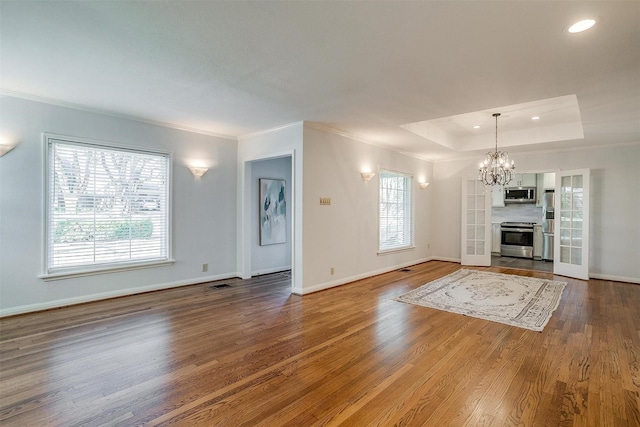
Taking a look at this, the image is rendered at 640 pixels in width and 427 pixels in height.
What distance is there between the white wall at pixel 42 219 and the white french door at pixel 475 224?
5.31m

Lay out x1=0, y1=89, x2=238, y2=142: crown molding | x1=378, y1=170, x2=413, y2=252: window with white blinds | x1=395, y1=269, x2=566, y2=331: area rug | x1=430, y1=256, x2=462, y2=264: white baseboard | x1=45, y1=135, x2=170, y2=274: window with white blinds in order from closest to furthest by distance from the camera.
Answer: x1=0, y1=89, x2=238, y2=142: crown molding, x1=395, y1=269, x2=566, y2=331: area rug, x1=45, y1=135, x2=170, y2=274: window with white blinds, x1=378, y1=170, x2=413, y2=252: window with white blinds, x1=430, y1=256, x2=462, y2=264: white baseboard

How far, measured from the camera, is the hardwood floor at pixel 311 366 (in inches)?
79.7

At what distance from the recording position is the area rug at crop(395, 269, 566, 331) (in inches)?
153

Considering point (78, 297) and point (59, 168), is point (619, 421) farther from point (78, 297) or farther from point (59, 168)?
point (59, 168)

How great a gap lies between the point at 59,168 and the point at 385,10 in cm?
434

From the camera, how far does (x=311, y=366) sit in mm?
2611

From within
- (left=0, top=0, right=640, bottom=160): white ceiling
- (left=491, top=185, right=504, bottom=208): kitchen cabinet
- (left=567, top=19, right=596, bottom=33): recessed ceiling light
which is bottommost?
(left=491, top=185, right=504, bottom=208): kitchen cabinet

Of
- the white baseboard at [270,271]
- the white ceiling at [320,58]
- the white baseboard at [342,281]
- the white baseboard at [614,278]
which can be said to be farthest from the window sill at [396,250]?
the white baseboard at [614,278]

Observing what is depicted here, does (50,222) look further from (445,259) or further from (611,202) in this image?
(611,202)

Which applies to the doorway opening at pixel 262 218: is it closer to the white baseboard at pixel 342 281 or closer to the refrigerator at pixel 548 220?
the white baseboard at pixel 342 281

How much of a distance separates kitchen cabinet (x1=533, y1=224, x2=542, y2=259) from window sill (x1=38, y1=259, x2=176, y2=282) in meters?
8.72

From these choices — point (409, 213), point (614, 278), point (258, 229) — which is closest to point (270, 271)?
point (258, 229)

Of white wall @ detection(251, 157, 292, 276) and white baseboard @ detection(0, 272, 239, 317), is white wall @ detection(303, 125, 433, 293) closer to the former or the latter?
white wall @ detection(251, 157, 292, 276)

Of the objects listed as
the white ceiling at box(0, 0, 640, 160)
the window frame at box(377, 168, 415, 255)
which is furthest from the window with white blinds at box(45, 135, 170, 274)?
the window frame at box(377, 168, 415, 255)
